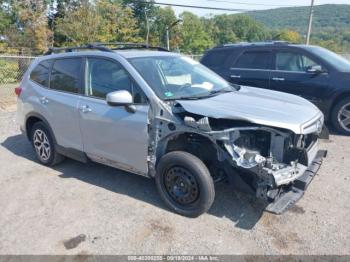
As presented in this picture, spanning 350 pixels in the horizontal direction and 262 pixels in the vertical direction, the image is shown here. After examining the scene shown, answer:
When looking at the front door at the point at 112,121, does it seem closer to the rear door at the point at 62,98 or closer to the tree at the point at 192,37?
the rear door at the point at 62,98

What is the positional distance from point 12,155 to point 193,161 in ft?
12.8

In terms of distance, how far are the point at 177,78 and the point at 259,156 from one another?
151 centimetres

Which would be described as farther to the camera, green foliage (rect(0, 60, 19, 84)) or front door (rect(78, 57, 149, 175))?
green foliage (rect(0, 60, 19, 84))

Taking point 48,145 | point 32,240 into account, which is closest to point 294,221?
point 32,240

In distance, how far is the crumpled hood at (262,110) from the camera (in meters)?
3.25

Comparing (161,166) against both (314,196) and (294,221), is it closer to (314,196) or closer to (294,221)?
(294,221)

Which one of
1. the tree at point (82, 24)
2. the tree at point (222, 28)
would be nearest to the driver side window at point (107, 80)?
the tree at point (82, 24)

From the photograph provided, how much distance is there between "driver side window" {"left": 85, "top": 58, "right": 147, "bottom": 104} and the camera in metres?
3.85

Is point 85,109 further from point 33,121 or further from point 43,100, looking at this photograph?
point 33,121

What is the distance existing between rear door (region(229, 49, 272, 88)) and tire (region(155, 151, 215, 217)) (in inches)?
171

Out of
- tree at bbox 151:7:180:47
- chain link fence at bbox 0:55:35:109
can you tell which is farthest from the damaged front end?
tree at bbox 151:7:180:47

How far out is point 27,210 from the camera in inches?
157

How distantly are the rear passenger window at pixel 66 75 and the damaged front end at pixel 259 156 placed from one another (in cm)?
175

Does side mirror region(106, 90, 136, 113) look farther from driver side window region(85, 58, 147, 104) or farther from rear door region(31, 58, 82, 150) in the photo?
rear door region(31, 58, 82, 150)
